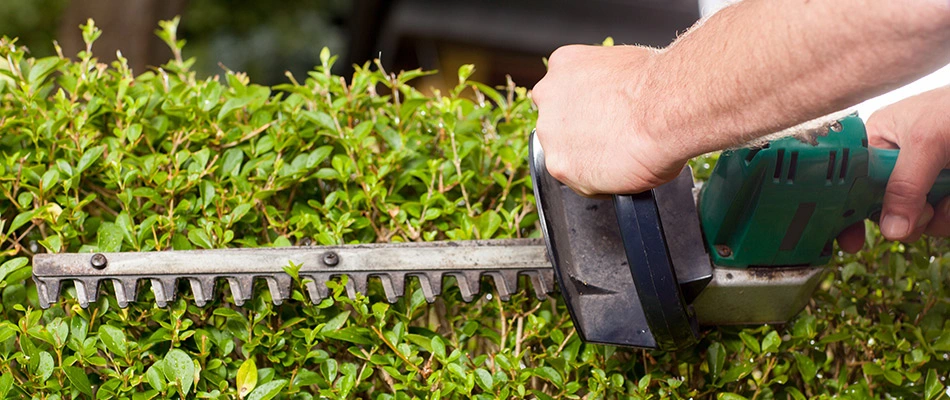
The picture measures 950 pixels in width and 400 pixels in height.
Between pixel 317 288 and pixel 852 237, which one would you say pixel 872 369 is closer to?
pixel 852 237

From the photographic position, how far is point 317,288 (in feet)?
3.85

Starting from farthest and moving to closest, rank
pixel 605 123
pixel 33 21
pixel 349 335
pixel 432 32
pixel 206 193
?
pixel 33 21 < pixel 432 32 < pixel 206 193 < pixel 349 335 < pixel 605 123

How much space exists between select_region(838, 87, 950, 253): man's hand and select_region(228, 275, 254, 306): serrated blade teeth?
35.3 inches

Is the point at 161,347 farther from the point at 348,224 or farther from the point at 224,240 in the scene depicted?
the point at 348,224

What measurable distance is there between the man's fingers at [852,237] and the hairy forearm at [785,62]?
0.48 m

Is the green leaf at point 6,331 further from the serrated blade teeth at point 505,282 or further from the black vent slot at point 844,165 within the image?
the black vent slot at point 844,165

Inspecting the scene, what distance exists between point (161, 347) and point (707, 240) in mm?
823

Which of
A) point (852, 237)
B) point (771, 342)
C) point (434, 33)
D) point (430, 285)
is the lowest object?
point (434, 33)

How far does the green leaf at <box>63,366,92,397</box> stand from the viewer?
109 centimetres

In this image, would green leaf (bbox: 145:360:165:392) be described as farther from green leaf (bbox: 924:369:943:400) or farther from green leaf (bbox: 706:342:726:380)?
green leaf (bbox: 924:369:943:400)

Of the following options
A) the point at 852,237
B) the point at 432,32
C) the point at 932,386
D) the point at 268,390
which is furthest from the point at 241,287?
the point at 432,32

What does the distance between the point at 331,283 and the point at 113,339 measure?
0.31 metres

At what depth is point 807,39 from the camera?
746 mm

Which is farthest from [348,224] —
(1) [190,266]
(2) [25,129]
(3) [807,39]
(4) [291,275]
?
(3) [807,39]
